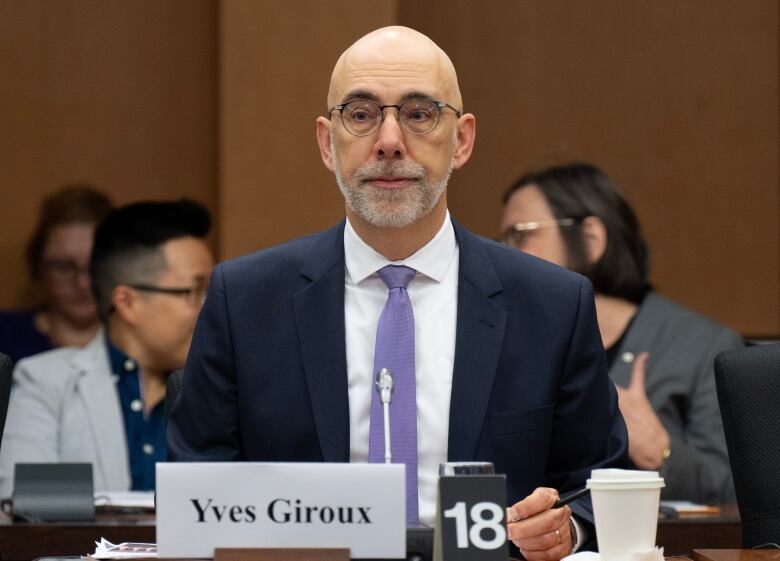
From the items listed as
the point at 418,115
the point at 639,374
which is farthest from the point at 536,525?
the point at 639,374

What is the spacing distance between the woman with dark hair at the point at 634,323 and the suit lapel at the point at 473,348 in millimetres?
1753

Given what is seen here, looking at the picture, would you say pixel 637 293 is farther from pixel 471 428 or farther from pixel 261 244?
pixel 471 428

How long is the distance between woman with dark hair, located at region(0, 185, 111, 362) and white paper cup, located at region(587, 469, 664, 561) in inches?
177

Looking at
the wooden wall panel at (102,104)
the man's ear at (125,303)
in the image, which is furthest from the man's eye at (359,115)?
the wooden wall panel at (102,104)

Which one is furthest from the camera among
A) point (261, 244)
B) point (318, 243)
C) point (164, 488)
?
point (261, 244)

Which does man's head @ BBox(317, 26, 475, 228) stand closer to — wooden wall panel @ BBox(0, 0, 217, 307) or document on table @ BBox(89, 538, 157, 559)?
document on table @ BBox(89, 538, 157, 559)

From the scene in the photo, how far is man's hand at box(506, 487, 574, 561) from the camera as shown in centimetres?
252

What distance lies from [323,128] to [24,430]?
2.37m

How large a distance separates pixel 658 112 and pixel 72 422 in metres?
3.19

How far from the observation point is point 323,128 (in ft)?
10.4

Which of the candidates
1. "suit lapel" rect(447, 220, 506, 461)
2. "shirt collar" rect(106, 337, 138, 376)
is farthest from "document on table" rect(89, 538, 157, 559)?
"shirt collar" rect(106, 337, 138, 376)

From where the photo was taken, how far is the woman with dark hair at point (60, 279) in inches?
257

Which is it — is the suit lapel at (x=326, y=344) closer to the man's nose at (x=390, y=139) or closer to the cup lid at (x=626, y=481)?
Result: the man's nose at (x=390, y=139)

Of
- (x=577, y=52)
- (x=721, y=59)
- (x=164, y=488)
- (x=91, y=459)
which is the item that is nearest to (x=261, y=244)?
(x=91, y=459)
